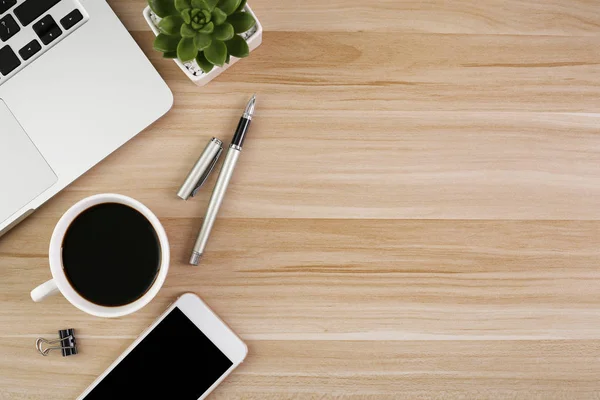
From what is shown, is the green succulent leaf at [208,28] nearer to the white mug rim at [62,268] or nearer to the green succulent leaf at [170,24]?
the green succulent leaf at [170,24]

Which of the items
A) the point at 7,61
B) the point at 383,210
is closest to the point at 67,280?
the point at 7,61

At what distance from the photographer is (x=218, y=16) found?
517mm

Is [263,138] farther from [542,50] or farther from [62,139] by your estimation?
[542,50]

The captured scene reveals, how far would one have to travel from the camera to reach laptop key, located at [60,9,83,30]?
59cm

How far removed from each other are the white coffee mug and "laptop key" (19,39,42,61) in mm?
187

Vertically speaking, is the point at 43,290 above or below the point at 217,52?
below

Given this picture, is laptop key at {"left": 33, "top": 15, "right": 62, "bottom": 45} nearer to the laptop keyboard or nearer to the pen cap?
the laptop keyboard

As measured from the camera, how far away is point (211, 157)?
24.8 inches

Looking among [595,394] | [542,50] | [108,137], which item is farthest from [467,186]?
[108,137]

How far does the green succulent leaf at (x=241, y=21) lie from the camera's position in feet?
1.77

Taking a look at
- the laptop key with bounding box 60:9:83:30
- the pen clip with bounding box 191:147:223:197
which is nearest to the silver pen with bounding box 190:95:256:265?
the pen clip with bounding box 191:147:223:197

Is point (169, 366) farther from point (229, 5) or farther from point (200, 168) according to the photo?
point (229, 5)

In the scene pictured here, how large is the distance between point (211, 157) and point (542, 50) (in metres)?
0.44

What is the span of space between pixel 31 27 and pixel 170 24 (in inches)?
6.9
